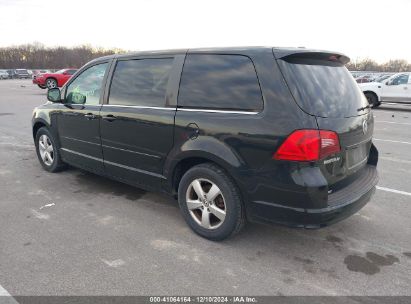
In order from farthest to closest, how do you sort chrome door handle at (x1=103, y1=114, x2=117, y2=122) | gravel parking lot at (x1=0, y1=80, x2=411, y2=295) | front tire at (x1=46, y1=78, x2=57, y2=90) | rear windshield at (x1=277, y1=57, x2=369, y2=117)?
front tire at (x1=46, y1=78, x2=57, y2=90)
chrome door handle at (x1=103, y1=114, x2=117, y2=122)
rear windshield at (x1=277, y1=57, x2=369, y2=117)
gravel parking lot at (x1=0, y1=80, x2=411, y2=295)

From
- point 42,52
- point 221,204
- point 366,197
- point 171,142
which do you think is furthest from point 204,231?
point 42,52

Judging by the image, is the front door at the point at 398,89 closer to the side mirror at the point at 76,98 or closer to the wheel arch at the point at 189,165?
the side mirror at the point at 76,98

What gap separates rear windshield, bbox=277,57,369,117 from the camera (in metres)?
2.84

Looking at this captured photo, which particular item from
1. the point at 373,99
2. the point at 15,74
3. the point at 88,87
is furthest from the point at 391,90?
the point at 15,74

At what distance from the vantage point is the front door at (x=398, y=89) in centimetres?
1590

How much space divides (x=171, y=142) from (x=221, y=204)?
779 millimetres

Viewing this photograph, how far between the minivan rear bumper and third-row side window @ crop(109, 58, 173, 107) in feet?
4.78

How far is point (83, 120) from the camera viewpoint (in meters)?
4.50

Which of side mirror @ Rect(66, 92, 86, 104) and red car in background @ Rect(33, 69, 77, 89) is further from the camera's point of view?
red car in background @ Rect(33, 69, 77, 89)

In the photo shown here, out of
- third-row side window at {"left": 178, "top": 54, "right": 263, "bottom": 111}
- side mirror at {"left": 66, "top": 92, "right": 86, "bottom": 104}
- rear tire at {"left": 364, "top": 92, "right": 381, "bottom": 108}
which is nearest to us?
third-row side window at {"left": 178, "top": 54, "right": 263, "bottom": 111}

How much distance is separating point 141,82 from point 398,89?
15.6m

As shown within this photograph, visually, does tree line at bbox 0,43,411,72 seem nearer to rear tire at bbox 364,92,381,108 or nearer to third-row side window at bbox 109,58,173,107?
rear tire at bbox 364,92,381,108

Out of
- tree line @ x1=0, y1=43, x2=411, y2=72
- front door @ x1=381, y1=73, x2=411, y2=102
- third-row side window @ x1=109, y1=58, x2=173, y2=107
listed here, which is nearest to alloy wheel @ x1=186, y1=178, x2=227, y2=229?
third-row side window @ x1=109, y1=58, x2=173, y2=107

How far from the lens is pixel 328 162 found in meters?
2.84
